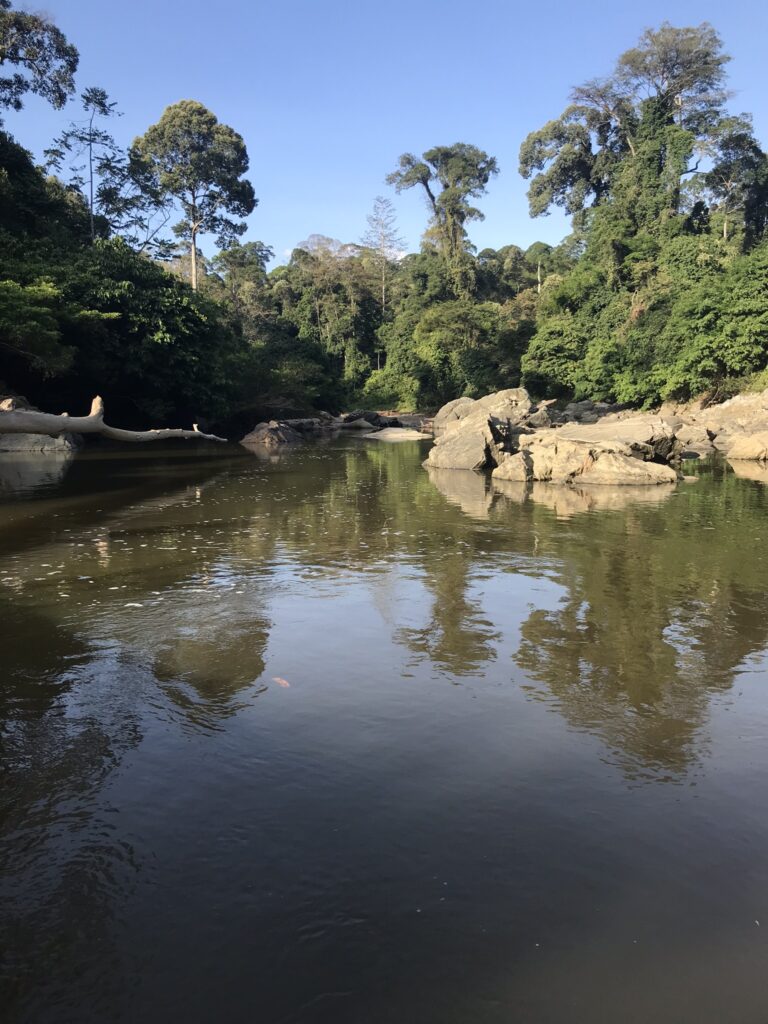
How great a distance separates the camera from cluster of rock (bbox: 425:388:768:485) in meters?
17.9

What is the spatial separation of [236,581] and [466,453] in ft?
44.7

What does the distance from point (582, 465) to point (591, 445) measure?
23.2 inches

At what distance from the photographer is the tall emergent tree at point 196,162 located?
47219 millimetres

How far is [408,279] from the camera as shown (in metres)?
62.8

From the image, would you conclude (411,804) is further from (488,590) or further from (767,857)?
(488,590)

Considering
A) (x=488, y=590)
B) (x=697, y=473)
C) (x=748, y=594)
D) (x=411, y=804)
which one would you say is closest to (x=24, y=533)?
(x=488, y=590)

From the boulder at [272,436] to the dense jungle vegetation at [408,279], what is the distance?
2.43 metres

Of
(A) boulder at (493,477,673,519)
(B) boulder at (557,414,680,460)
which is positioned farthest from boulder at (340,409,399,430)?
(A) boulder at (493,477,673,519)

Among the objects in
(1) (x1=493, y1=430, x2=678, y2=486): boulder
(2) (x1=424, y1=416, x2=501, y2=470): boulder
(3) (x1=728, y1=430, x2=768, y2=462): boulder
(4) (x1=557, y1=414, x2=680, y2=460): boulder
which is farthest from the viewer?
(3) (x1=728, y1=430, x2=768, y2=462): boulder

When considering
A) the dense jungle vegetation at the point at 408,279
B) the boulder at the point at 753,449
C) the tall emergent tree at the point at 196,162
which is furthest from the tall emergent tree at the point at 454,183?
the boulder at the point at 753,449

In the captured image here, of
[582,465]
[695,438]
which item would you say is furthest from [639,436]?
[695,438]

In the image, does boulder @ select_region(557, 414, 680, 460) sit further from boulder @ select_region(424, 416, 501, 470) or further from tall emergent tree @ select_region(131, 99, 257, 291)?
tall emergent tree @ select_region(131, 99, 257, 291)

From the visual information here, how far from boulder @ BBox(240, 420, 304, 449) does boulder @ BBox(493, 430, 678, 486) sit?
16451 millimetres

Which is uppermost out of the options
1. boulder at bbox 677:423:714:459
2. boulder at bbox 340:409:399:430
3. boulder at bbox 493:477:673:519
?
boulder at bbox 340:409:399:430
